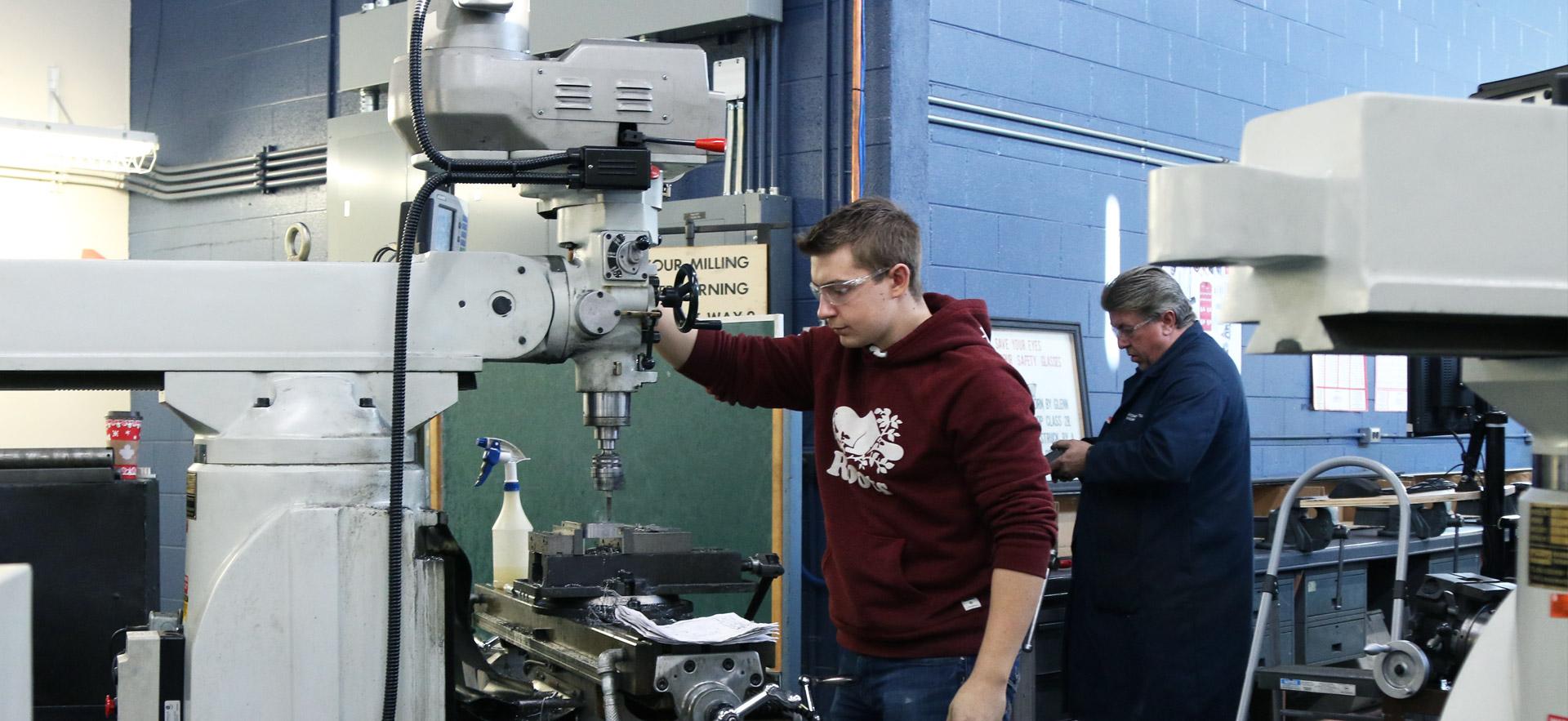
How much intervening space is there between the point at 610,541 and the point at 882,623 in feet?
1.43

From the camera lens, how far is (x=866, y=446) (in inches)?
76.4

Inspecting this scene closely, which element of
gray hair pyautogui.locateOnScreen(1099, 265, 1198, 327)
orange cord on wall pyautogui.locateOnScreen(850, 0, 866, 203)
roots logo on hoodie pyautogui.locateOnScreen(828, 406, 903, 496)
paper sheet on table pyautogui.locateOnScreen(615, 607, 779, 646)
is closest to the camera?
paper sheet on table pyautogui.locateOnScreen(615, 607, 779, 646)

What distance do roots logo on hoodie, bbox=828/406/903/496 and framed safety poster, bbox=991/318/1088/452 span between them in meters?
2.09

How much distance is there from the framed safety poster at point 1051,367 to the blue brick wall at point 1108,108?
8 centimetres

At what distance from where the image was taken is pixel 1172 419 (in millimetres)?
2771

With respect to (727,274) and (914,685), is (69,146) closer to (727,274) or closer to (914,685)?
(727,274)

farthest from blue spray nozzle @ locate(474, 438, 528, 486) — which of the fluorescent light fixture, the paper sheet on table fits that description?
the fluorescent light fixture

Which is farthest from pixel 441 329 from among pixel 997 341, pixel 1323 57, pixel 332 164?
pixel 1323 57

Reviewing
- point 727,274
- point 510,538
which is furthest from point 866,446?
point 727,274

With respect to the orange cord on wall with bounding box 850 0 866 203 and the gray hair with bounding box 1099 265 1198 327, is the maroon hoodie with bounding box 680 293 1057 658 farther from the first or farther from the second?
the orange cord on wall with bounding box 850 0 866 203

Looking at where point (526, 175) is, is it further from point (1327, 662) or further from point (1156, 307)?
point (1327, 662)

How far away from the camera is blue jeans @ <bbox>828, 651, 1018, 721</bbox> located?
73.5 inches

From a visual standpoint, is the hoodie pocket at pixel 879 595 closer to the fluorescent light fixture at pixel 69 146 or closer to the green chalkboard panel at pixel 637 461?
the green chalkboard panel at pixel 637 461

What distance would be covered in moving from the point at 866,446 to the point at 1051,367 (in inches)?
94.0
